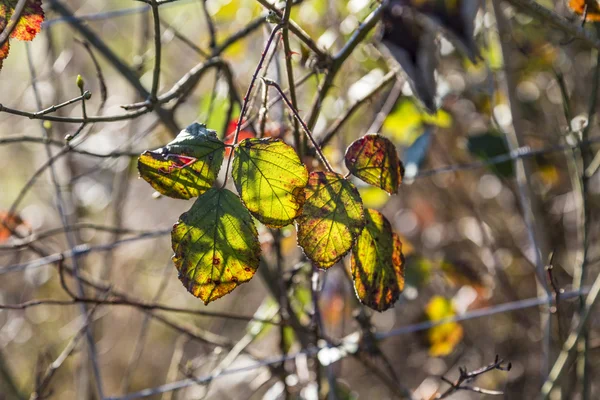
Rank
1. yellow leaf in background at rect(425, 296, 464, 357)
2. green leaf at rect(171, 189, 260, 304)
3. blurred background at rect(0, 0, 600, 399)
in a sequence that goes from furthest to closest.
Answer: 1. yellow leaf in background at rect(425, 296, 464, 357)
2. blurred background at rect(0, 0, 600, 399)
3. green leaf at rect(171, 189, 260, 304)

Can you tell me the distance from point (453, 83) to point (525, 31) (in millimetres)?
260

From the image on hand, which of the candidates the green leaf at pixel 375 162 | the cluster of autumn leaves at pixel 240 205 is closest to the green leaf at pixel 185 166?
the cluster of autumn leaves at pixel 240 205

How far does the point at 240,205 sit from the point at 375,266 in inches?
6.7

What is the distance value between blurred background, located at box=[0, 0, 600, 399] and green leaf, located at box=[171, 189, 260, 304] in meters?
0.27

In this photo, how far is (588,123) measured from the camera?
38.4 inches

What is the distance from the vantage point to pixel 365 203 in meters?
1.32

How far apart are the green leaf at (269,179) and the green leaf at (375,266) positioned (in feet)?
0.35

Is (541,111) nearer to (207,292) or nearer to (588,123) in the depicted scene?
(588,123)

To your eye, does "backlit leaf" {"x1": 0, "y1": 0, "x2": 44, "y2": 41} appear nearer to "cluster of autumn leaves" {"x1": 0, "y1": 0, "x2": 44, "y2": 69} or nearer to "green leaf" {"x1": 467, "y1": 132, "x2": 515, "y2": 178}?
"cluster of autumn leaves" {"x1": 0, "y1": 0, "x2": 44, "y2": 69}

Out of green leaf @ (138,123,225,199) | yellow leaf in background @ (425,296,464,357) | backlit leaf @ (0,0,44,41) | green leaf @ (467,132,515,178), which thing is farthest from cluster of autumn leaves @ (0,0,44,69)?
yellow leaf in background @ (425,296,464,357)

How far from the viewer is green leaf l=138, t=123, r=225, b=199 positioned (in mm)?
535

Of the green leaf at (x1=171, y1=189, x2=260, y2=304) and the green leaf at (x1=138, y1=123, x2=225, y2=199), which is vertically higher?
the green leaf at (x1=138, y1=123, x2=225, y2=199)

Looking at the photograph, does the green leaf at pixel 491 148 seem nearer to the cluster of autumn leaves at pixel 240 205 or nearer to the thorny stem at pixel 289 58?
→ the thorny stem at pixel 289 58

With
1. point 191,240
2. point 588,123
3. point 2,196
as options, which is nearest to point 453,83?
point 588,123
